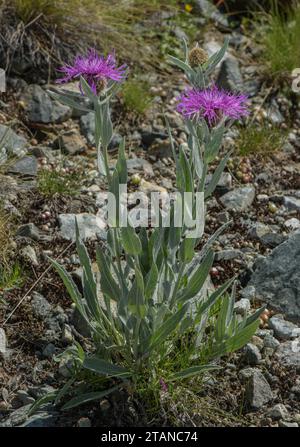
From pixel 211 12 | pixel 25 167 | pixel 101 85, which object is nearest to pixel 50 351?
pixel 101 85

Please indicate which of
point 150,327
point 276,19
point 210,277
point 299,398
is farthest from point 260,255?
point 276,19

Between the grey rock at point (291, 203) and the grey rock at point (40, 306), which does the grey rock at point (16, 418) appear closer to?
the grey rock at point (40, 306)

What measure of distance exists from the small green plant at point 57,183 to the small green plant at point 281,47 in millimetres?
1666

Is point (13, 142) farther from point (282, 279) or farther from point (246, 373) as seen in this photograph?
point (246, 373)

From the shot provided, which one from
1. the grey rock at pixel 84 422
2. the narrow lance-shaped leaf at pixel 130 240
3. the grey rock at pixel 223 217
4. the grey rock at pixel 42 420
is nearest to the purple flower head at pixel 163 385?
the grey rock at pixel 84 422

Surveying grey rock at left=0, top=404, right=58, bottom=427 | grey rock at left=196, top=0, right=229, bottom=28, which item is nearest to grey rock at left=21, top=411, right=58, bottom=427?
grey rock at left=0, top=404, right=58, bottom=427

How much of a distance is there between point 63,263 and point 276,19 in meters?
2.50

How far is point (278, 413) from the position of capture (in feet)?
9.55

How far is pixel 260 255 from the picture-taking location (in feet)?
12.2

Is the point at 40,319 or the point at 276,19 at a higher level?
the point at 276,19

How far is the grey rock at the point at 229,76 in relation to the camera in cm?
499

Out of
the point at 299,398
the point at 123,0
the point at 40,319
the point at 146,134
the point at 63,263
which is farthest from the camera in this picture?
the point at 123,0

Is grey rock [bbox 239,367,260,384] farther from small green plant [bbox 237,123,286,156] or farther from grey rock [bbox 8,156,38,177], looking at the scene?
small green plant [bbox 237,123,286,156]

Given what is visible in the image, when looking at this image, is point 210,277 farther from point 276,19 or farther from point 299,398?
point 276,19
